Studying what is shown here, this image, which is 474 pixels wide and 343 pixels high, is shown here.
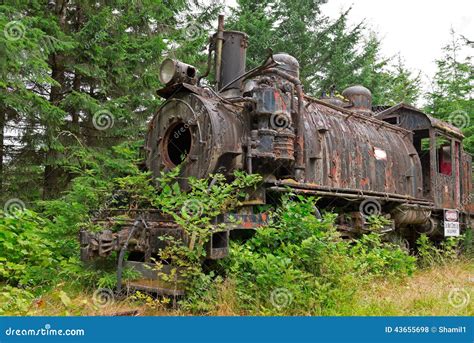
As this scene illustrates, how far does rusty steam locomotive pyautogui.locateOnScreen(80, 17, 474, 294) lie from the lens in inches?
252

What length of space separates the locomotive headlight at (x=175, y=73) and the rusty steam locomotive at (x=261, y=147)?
15 millimetres

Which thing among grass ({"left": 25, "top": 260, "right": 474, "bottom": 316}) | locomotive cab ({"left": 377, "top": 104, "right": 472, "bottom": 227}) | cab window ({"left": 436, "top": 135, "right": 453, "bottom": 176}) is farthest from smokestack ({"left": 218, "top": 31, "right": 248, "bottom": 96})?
cab window ({"left": 436, "top": 135, "right": 453, "bottom": 176})

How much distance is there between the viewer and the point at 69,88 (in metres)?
12.8

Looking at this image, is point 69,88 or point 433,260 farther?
point 69,88

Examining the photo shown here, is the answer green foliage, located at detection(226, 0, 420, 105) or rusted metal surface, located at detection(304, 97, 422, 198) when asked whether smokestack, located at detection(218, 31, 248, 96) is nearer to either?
rusted metal surface, located at detection(304, 97, 422, 198)

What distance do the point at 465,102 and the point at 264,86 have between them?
1322cm

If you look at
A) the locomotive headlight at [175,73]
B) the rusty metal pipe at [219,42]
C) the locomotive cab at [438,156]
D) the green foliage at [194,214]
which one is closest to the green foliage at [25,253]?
the green foliage at [194,214]

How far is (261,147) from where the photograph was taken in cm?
664

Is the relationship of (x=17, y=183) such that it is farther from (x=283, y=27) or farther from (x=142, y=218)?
(x=283, y=27)

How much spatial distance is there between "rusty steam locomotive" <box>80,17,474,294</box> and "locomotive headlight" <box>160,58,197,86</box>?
0.01 metres

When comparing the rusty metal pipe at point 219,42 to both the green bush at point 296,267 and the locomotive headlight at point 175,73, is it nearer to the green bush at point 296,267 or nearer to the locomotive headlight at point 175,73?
the locomotive headlight at point 175,73

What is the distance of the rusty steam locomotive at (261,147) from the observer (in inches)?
252

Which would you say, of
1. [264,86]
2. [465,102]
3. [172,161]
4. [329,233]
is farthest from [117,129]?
[465,102]

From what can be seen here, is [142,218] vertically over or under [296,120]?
under
